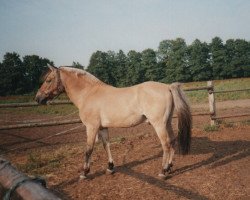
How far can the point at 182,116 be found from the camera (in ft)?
17.6

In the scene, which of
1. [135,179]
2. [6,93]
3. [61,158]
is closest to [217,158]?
[135,179]

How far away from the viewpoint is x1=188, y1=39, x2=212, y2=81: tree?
77312 mm

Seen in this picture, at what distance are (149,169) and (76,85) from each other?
233cm

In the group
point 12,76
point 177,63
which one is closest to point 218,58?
point 177,63

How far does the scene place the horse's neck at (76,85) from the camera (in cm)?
583

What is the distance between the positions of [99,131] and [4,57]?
78.9 metres

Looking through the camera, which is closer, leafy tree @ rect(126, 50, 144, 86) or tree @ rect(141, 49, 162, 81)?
tree @ rect(141, 49, 162, 81)

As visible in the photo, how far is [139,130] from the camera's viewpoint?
11.3 m

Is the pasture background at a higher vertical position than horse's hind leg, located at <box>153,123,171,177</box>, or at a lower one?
lower

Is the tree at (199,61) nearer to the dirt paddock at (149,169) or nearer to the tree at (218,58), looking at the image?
the tree at (218,58)

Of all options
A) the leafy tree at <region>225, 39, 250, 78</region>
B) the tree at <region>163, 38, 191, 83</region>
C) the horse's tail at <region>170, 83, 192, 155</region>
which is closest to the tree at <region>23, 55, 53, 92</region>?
the tree at <region>163, 38, 191, 83</region>

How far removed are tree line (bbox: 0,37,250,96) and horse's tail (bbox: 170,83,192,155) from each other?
67.1 metres

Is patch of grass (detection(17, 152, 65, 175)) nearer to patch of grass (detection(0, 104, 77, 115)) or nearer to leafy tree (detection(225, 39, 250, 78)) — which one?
patch of grass (detection(0, 104, 77, 115))

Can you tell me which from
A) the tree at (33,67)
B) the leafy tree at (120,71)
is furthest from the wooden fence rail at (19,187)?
the leafy tree at (120,71)
